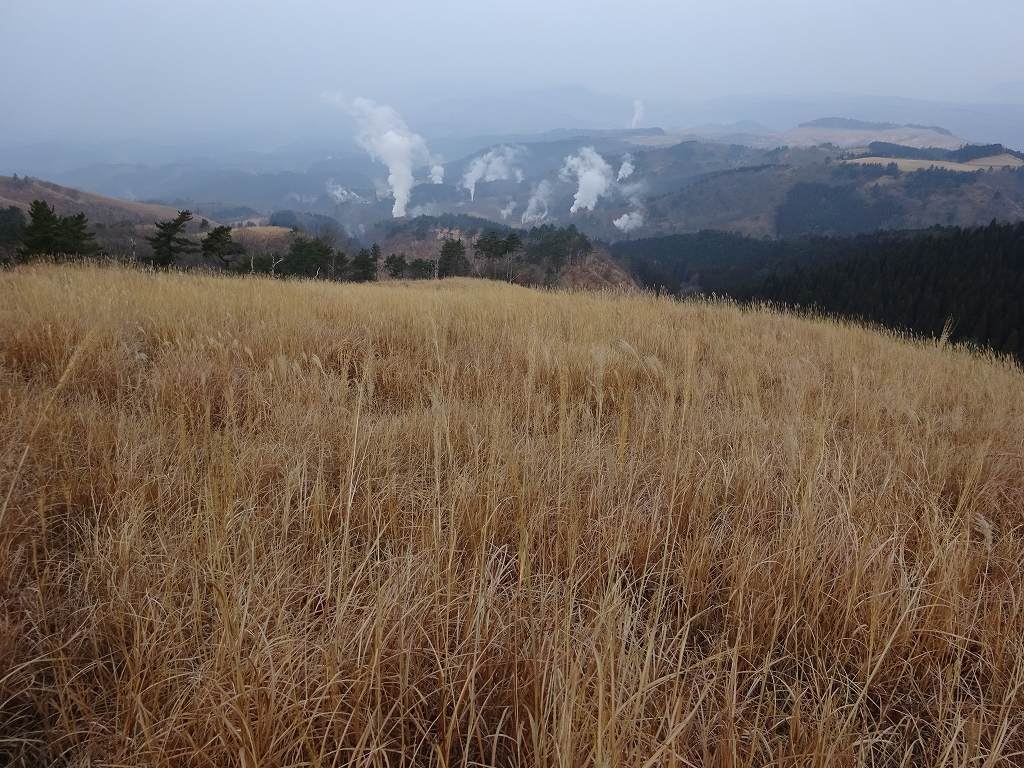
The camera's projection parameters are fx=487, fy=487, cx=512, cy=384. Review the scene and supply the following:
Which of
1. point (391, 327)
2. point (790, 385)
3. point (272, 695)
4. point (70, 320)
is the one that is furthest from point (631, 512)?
point (70, 320)

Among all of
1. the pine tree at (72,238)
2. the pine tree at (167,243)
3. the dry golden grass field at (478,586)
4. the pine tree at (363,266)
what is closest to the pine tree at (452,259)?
the pine tree at (363,266)

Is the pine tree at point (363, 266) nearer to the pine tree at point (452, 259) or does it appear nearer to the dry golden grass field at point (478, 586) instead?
the pine tree at point (452, 259)

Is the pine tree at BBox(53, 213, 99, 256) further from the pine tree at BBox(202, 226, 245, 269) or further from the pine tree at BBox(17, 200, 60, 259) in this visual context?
the pine tree at BBox(202, 226, 245, 269)

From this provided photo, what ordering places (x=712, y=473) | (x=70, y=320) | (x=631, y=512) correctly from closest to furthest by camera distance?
(x=631, y=512) < (x=712, y=473) < (x=70, y=320)

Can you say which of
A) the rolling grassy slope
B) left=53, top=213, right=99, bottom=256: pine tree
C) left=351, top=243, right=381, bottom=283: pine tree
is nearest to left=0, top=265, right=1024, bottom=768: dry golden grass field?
left=53, top=213, right=99, bottom=256: pine tree

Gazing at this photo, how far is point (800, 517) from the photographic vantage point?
1.50 meters

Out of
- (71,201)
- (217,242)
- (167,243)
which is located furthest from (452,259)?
(71,201)

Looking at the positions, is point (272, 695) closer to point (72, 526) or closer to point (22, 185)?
point (72, 526)

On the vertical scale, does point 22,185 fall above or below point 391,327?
above

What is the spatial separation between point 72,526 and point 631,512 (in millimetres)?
1684

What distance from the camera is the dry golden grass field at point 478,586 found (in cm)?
89

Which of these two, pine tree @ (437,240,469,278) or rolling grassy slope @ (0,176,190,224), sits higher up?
rolling grassy slope @ (0,176,190,224)

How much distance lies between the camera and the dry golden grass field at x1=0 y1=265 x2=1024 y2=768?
35.0 inches

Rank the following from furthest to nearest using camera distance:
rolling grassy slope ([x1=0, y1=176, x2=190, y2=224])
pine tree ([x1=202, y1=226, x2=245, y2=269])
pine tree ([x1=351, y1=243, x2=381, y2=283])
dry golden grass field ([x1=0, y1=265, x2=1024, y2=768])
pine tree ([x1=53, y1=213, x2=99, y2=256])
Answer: rolling grassy slope ([x1=0, y1=176, x2=190, y2=224]) → pine tree ([x1=351, y1=243, x2=381, y2=283]) → pine tree ([x1=202, y1=226, x2=245, y2=269]) → pine tree ([x1=53, y1=213, x2=99, y2=256]) → dry golden grass field ([x1=0, y1=265, x2=1024, y2=768])
